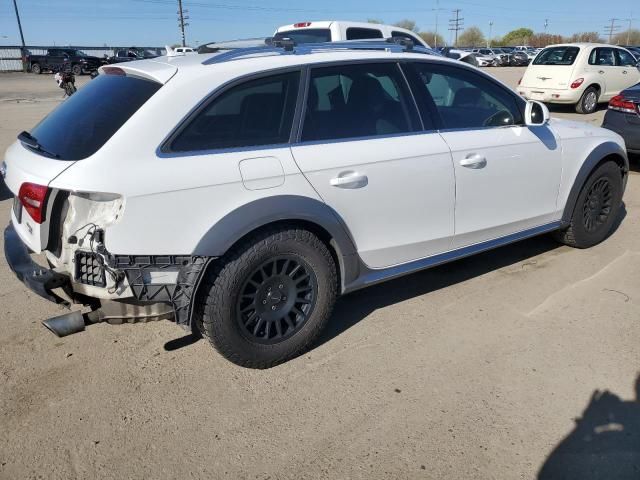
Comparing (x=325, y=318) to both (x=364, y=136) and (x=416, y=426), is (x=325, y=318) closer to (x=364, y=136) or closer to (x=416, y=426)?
(x=416, y=426)

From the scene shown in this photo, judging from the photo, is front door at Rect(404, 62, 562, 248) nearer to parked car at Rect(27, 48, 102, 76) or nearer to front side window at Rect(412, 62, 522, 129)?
front side window at Rect(412, 62, 522, 129)

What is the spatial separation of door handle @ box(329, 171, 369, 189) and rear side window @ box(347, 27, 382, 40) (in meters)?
6.68

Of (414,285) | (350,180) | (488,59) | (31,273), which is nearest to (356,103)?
(350,180)

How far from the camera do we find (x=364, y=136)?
3.19 meters

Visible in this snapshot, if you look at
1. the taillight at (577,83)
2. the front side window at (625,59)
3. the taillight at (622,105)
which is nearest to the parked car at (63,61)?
the taillight at (577,83)

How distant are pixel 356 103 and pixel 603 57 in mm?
13122

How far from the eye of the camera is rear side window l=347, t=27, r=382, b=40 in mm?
9047

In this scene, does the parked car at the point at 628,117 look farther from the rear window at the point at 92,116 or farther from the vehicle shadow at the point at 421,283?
the rear window at the point at 92,116

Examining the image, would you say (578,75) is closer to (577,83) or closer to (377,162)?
(577,83)

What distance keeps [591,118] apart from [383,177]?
11.8 m

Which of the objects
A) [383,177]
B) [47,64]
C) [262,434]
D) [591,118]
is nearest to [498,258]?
[383,177]

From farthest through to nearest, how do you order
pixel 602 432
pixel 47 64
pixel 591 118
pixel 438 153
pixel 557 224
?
pixel 47 64 < pixel 591 118 < pixel 557 224 < pixel 438 153 < pixel 602 432

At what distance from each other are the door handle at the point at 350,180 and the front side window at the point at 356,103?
0.80 feet

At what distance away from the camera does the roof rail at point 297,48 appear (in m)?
2.99
